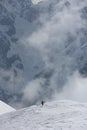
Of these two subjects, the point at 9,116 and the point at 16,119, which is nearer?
the point at 16,119

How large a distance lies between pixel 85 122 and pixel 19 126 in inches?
199

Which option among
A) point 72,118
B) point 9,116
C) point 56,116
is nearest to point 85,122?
point 72,118

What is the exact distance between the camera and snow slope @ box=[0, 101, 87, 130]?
28609 millimetres

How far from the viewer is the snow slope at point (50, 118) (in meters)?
28.6

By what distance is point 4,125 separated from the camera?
32531 millimetres

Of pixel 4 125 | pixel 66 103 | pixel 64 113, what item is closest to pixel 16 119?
pixel 4 125

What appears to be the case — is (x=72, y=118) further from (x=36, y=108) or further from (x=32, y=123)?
(x=36, y=108)

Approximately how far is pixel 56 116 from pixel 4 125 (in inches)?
163

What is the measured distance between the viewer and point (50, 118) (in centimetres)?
3206

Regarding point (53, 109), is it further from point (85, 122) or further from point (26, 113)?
point (85, 122)

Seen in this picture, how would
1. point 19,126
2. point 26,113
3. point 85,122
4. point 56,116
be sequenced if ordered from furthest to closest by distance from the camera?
point 26,113, point 56,116, point 19,126, point 85,122

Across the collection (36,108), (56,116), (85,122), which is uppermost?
(36,108)

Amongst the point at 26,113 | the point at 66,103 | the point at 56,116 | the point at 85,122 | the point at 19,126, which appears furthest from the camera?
the point at 66,103

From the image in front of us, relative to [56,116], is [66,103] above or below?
above
